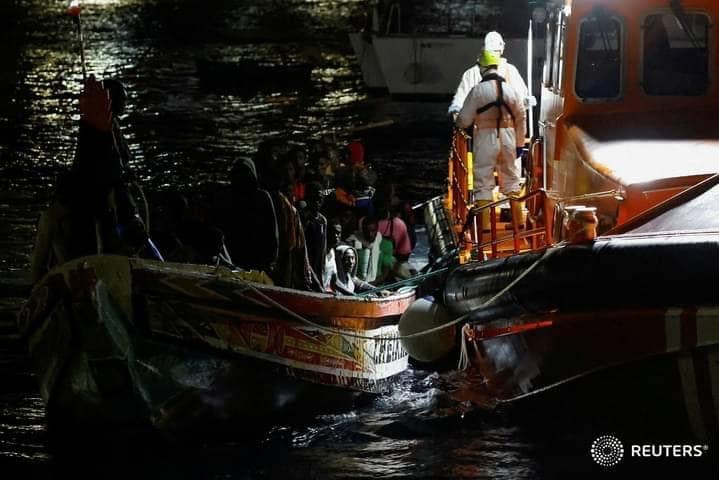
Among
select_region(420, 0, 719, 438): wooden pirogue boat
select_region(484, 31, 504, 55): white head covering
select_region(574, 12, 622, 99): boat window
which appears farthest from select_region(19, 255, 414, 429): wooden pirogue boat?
select_region(484, 31, 504, 55): white head covering

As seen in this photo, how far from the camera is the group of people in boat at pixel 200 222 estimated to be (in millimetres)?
7551

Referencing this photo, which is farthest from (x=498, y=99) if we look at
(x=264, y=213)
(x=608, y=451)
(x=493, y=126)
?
(x=608, y=451)

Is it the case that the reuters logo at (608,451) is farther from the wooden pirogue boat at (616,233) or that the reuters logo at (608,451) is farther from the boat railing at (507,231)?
the boat railing at (507,231)

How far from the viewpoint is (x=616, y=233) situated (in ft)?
20.4

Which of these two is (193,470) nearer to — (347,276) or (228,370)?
(228,370)

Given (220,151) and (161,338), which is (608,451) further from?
(220,151)

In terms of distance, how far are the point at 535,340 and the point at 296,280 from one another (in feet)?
7.12

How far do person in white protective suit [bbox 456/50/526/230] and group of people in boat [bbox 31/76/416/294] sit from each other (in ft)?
3.40

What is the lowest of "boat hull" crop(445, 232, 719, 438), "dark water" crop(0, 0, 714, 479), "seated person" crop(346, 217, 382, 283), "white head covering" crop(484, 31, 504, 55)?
"dark water" crop(0, 0, 714, 479)

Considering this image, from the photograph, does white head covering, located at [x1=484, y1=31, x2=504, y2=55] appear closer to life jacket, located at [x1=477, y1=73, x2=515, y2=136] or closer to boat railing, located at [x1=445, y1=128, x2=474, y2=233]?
life jacket, located at [x1=477, y1=73, x2=515, y2=136]

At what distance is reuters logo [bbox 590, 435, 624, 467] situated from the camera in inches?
294

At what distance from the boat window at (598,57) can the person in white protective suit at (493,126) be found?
5.10 feet

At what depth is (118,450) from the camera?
7926 mm

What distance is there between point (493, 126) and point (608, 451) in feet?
10.5
